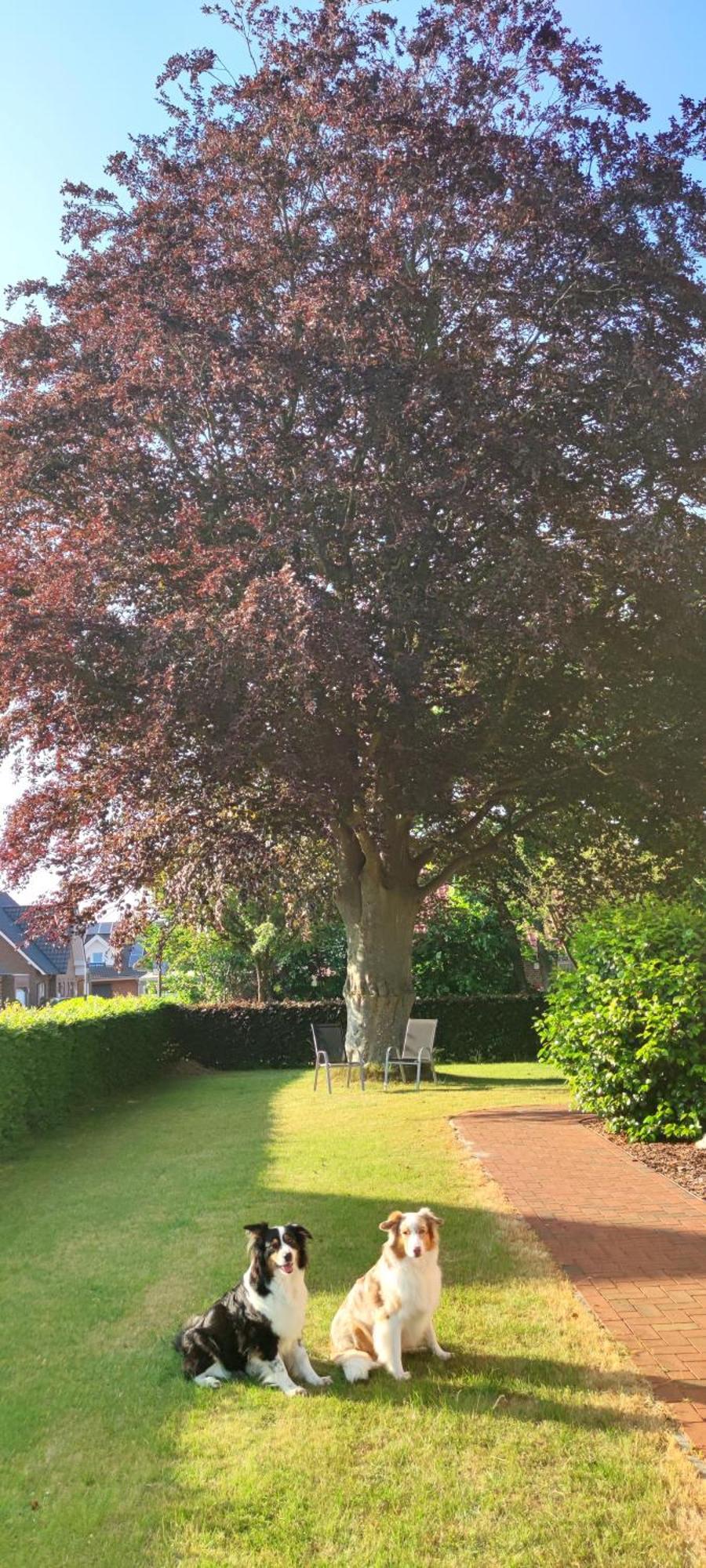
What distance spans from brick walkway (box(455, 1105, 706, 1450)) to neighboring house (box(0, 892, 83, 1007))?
38.4 metres

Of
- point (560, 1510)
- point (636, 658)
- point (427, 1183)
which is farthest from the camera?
point (636, 658)

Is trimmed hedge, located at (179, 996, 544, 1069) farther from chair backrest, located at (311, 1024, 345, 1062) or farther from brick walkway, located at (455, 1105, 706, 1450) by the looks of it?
brick walkway, located at (455, 1105, 706, 1450)

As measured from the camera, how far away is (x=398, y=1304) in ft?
16.6

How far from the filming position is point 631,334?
13.5 meters

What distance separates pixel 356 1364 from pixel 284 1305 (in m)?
0.48

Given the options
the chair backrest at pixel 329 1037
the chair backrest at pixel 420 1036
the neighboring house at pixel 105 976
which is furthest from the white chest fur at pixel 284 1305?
the neighboring house at pixel 105 976

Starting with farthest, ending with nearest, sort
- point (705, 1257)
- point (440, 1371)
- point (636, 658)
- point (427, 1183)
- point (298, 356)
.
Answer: point (636, 658), point (298, 356), point (427, 1183), point (705, 1257), point (440, 1371)

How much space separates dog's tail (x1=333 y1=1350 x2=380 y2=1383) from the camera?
16.5ft

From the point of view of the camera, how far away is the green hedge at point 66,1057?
13375 mm

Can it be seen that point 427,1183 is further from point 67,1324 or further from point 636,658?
point 636,658

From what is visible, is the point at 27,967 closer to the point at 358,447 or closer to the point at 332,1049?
the point at 332,1049

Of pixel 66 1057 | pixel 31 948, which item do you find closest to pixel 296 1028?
pixel 66 1057

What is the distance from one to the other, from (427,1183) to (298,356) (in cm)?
912

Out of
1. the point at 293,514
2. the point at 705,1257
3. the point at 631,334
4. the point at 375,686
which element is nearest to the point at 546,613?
the point at 375,686
